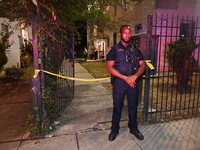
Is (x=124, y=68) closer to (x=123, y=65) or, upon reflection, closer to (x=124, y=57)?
(x=123, y=65)

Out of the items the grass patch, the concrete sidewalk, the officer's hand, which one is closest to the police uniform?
the officer's hand

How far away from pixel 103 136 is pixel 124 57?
1534mm

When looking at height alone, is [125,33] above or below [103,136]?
above

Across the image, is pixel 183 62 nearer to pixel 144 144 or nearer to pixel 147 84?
pixel 147 84

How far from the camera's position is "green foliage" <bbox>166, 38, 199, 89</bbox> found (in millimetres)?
5116

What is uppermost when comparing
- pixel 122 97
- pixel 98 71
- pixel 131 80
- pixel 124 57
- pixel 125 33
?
pixel 125 33

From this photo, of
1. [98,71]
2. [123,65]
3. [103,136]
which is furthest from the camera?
[98,71]

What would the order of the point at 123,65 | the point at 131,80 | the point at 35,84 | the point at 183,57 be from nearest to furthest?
the point at 131,80, the point at 123,65, the point at 35,84, the point at 183,57

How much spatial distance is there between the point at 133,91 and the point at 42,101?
1.67 m

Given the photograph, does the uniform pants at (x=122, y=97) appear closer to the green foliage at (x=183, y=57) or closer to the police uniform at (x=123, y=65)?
the police uniform at (x=123, y=65)

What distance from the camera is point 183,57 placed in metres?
5.17

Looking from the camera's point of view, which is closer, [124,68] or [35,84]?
[124,68]

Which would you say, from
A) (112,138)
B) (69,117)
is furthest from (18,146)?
(112,138)

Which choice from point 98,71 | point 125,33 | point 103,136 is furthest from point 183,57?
point 98,71
